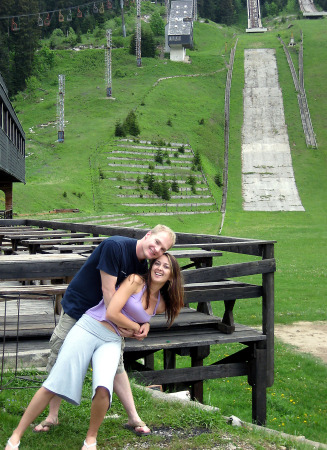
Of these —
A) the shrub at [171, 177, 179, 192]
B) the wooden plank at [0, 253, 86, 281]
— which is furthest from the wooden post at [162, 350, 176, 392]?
the shrub at [171, 177, 179, 192]

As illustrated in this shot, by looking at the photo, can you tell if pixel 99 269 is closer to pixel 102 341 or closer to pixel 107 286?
pixel 107 286

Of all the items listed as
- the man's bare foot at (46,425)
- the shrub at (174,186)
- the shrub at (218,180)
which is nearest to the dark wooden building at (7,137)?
the man's bare foot at (46,425)

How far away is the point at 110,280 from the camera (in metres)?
4.85

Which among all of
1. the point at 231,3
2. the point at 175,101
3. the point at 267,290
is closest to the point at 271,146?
the point at 175,101

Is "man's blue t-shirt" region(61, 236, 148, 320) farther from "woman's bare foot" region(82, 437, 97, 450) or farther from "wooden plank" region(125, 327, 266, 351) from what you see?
"wooden plank" region(125, 327, 266, 351)

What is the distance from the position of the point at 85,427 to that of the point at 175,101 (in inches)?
3069

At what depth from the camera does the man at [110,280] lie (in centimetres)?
486

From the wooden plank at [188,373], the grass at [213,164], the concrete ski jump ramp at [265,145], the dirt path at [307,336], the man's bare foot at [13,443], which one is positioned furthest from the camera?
the concrete ski jump ramp at [265,145]

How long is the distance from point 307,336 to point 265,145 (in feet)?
186

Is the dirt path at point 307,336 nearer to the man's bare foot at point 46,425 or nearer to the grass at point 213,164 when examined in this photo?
the grass at point 213,164

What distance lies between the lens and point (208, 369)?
779 centimetres

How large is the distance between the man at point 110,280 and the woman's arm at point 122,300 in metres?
0.08

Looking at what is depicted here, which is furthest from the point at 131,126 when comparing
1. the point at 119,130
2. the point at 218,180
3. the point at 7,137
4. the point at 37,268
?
the point at 37,268

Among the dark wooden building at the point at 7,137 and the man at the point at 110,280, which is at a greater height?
the dark wooden building at the point at 7,137
